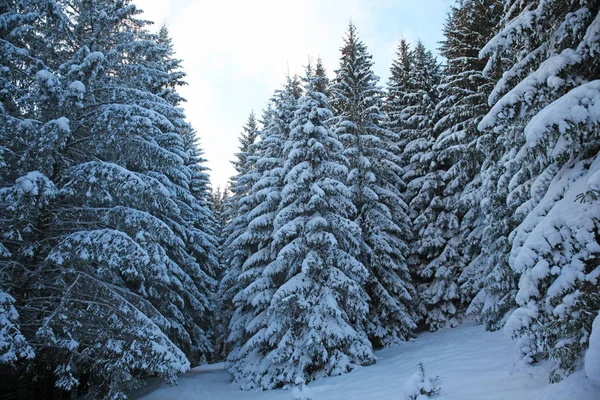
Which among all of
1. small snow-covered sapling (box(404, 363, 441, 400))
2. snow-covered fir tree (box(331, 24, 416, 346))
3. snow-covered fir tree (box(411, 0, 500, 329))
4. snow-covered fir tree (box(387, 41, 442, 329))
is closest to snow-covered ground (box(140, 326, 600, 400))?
small snow-covered sapling (box(404, 363, 441, 400))

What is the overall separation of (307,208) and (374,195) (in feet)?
13.1

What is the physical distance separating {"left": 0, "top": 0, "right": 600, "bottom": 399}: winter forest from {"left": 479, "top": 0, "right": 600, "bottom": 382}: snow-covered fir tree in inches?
1.3

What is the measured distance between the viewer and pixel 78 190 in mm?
8461

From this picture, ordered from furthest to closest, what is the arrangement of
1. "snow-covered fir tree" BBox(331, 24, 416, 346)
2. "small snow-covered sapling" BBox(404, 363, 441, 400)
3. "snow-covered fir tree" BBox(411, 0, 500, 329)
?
"snow-covered fir tree" BBox(331, 24, 416, 346) < "snow-covered fir tree" BBox(411, 0, 500, 329) < "small snow-covered sapling" BBox(404, 363, 441, 400)

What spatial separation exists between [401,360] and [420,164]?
11155 millimetres

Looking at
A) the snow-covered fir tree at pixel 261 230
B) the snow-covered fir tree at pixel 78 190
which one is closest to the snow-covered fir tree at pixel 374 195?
the snow-covered fir tree at pixel 261 230

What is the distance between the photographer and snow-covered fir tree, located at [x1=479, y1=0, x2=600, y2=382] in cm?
455

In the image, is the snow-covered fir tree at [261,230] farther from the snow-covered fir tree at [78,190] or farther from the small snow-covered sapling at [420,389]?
the small snow-covered sapling at [420,389]

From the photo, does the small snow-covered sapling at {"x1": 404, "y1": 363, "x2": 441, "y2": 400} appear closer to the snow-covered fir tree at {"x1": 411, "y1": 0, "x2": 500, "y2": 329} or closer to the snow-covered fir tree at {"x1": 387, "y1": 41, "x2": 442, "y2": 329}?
the snow-covered fir tree at {"x1": 411, "y1": 0, "x2": 500, "y2": 329}

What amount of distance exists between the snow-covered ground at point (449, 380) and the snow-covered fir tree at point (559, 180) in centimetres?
44

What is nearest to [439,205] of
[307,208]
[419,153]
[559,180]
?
[419,153]

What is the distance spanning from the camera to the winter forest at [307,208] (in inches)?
211

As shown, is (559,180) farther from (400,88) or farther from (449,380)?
(400,88)

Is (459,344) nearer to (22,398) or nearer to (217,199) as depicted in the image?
(22,398)
